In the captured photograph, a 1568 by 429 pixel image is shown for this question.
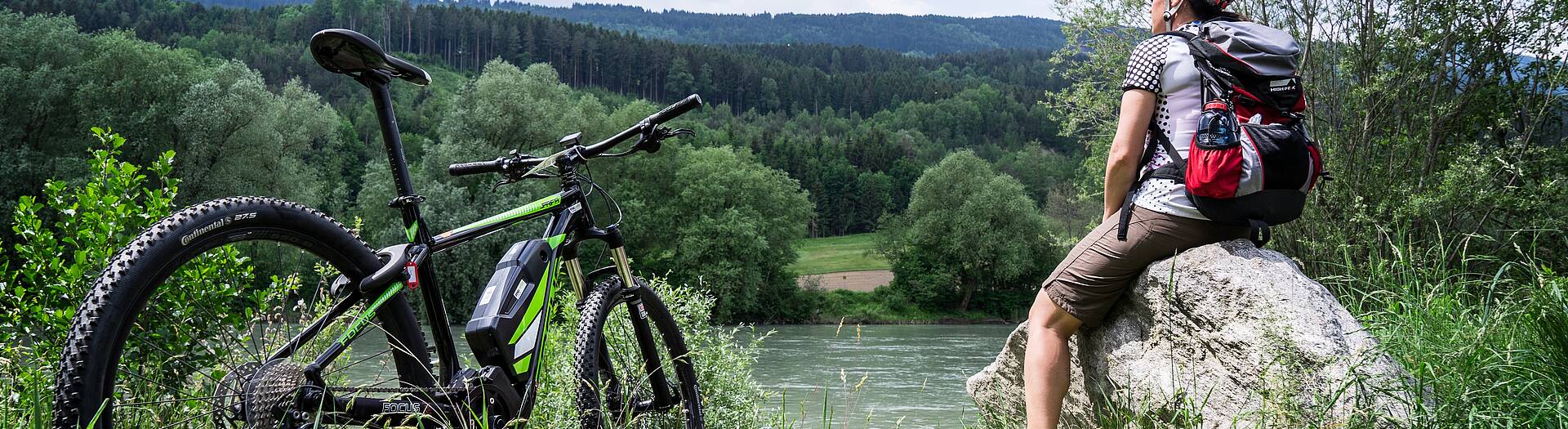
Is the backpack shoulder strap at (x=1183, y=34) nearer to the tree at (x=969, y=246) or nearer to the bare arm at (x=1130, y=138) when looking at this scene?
the bare arm at (x=1130, y=138)

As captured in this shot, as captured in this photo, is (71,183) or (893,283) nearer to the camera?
(71,183)

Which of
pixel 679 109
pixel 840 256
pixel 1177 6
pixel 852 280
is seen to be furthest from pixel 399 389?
pixel 840 256

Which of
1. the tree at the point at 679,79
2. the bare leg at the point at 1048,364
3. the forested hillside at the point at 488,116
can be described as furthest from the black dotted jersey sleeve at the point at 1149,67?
the tree at the point at 679,79

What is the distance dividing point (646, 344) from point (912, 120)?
11169cm

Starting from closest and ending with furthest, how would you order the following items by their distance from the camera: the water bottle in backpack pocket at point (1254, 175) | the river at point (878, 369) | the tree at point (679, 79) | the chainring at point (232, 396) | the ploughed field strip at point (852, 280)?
the chainring at point (232, 396), the water bottle in backpack pocket at point (1254, 175), the river at point (878, 369), the ploughed field strip at point (852, 280), the tree at point (679, 79)

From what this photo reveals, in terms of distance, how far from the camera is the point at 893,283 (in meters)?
48.7

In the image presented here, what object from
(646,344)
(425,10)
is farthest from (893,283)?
(425,10)

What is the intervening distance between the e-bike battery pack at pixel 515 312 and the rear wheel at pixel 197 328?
6.6 inches

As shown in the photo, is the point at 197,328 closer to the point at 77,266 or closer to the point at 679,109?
the point at 77,266

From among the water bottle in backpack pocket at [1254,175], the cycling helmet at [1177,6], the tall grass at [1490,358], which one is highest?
the cycling helmet at [1177,6]

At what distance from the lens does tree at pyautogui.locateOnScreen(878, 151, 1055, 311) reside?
154 feet

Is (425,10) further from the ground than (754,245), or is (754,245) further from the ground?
(425,10)

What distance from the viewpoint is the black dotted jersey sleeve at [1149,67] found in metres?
3.01

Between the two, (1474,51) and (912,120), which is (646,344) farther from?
(912,120)
